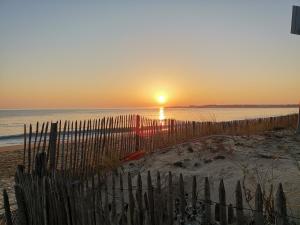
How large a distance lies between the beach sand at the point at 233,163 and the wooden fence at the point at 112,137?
807mm

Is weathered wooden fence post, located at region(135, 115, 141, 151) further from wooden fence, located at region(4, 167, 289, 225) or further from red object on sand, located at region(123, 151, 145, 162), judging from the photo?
wooden fence, located at region(4, 167, 289, 225)

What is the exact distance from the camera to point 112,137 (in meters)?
10.0

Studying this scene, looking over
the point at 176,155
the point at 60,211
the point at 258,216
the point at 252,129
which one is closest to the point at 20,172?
the point at 60,211

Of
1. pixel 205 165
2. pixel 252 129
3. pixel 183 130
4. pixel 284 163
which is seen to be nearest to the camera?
pixel 284 163

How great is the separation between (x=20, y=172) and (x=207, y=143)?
514 cm

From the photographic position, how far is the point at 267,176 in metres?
5.83

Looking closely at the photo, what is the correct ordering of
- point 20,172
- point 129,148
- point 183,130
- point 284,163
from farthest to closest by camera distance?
point 183,130 → point 129,148 → point 284,163 → point 20,172

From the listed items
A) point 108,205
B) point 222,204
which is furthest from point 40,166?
point 222,204

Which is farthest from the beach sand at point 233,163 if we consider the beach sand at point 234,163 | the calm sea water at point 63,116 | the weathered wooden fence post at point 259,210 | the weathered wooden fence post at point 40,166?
the calm sea water at point 63,116

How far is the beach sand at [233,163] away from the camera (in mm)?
5557

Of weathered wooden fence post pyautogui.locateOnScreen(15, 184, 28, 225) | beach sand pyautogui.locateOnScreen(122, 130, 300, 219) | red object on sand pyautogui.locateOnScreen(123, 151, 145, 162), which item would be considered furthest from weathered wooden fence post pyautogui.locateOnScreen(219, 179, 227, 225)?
red object on sand pyautogui.locateOnScreen(123, 151, 145, 162)

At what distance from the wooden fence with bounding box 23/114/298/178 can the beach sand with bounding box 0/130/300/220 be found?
2.65 feet

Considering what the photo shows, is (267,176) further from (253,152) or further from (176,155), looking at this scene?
(176,155)

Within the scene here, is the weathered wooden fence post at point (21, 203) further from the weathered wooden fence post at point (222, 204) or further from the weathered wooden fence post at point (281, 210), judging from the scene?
the weathered wooden fence post at point (281, 210)
